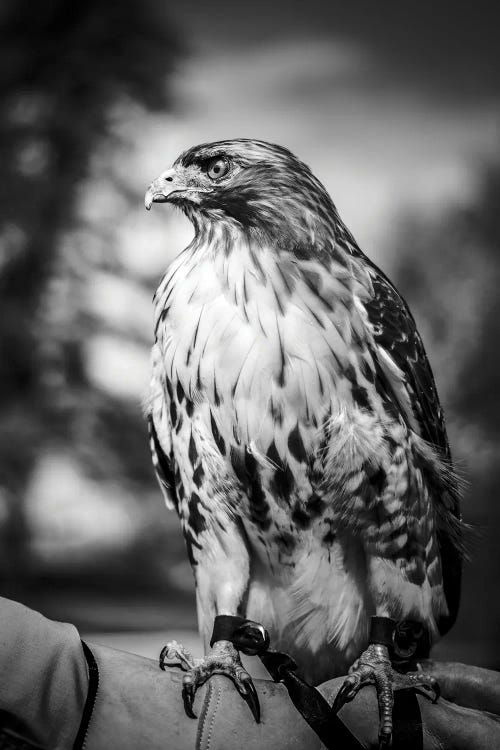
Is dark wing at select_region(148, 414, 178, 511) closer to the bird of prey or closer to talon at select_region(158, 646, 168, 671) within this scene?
the bird of prey

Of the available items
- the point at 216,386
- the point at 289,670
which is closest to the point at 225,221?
the point at 216,386

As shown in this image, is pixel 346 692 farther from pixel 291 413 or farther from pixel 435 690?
pixel 291 413

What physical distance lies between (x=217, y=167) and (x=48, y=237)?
2.49m

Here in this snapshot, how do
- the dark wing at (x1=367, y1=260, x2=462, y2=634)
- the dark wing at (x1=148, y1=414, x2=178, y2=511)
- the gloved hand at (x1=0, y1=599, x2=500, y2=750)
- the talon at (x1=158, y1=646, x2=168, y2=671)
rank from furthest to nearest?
the dark wing at (x1=148, y1=414, x2=178, y2=511) → the dark wing at (x1=367, y1=260, x2=462, y2=634) → the talon at (x1=158, y1=646, x2=168, y2=671) → the gloved hand at (x1=0, y1=599, x2=500, y2=750)

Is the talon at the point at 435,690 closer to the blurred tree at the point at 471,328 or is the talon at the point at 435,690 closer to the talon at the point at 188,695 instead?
the talon at the point at 188,695

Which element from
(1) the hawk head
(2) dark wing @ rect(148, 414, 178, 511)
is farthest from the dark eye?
(2) dark wing @ rect(148, 414, 178, 511)

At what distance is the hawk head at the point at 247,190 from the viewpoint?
5.90ft

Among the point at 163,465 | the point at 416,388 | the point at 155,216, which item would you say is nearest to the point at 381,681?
the point at 416,388

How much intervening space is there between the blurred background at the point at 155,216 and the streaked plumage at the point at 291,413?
1810 mm

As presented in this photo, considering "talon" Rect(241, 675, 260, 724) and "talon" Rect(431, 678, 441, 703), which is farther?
"talon" Rect(431, 678, 441, 703)

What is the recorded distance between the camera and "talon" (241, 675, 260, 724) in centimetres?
148

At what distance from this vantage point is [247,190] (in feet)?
5.96

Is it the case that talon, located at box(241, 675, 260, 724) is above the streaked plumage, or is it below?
below

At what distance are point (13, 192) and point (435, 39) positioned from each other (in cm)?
228
